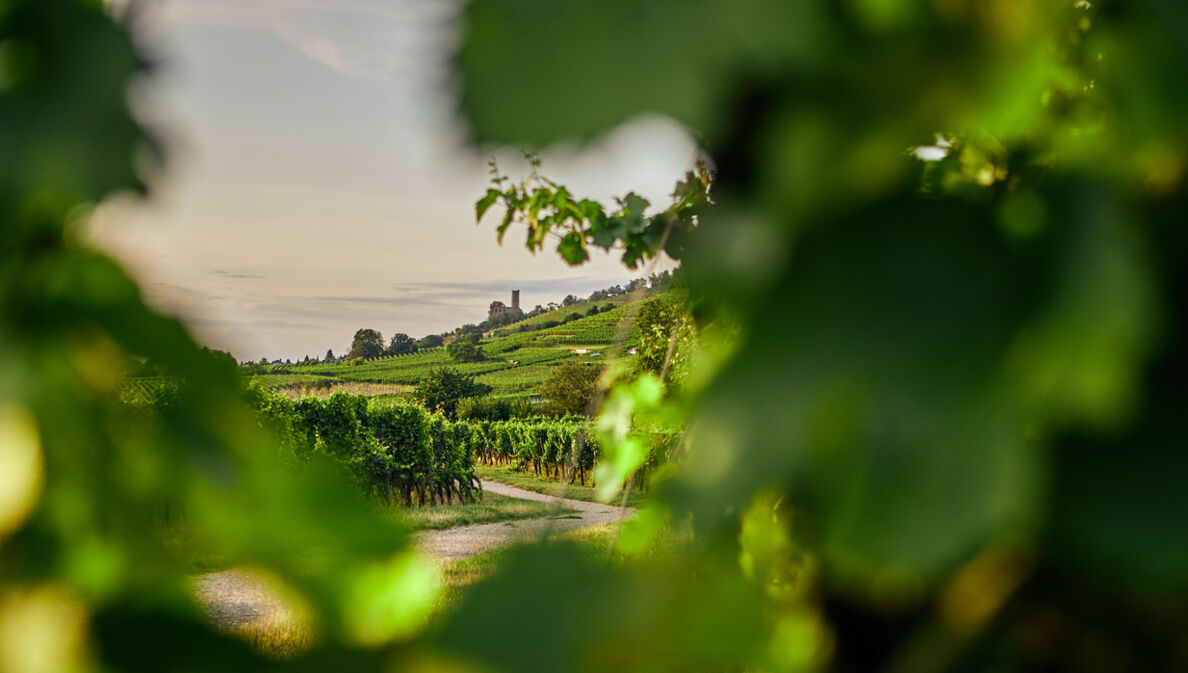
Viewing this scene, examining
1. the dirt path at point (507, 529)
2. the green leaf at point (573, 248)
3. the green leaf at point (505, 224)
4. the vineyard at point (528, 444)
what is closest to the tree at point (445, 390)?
the vineyard at point (528, 444)

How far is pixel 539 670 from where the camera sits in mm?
179

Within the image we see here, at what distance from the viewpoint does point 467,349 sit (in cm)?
Result: 2675

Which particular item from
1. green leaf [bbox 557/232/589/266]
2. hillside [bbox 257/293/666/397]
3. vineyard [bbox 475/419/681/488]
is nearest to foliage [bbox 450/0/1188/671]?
green leaf [bbox 557/232/589/266]

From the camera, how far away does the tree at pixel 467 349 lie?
24844 mm

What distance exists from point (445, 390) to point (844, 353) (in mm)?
30677

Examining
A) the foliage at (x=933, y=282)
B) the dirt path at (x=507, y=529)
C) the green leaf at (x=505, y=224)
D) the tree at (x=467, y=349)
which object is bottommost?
the dirt path at (x=507, y=529)

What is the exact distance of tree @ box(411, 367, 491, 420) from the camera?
30016 mm

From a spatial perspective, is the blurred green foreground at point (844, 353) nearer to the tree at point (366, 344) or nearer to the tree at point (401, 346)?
the tree at point (366, 344)

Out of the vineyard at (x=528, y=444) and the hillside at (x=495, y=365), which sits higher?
the hillside at (x=495, y=365)

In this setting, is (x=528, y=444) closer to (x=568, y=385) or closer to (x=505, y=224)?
(x=568, y=385)

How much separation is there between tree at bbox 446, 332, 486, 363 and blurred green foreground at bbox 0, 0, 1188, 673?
23567mm

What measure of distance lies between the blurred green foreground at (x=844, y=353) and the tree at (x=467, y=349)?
77.3 ft

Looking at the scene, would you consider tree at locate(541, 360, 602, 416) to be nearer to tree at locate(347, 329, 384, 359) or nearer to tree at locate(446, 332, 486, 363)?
tree at locate(446, 332, 486, 363)

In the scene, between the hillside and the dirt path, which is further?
the hillside
